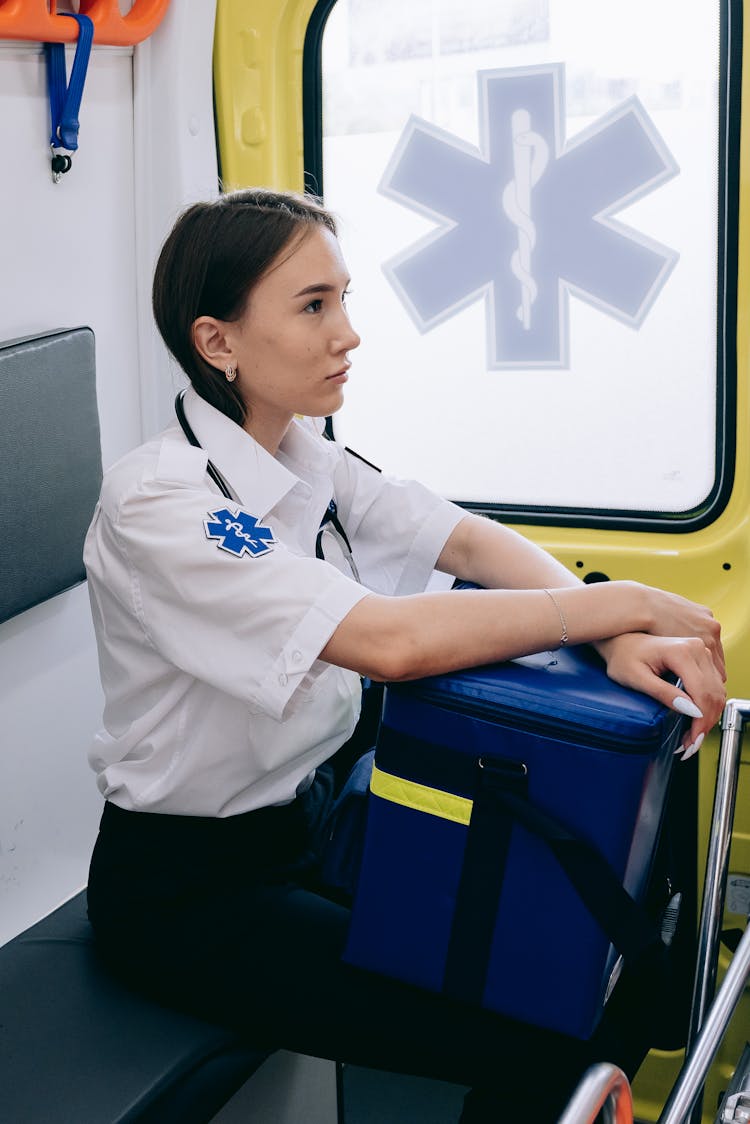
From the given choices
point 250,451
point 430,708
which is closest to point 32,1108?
point 430,708

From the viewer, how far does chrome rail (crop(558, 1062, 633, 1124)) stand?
105cm

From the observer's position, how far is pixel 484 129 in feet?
7.19

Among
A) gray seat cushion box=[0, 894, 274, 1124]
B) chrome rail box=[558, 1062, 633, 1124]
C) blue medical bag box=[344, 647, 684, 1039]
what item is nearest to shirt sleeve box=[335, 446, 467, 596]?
blue medical bag box=[344, 647, 684, 1039]

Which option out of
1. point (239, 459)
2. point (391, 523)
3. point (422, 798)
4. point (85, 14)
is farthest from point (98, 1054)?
point (85, 14)

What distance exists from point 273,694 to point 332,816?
0.26 metres

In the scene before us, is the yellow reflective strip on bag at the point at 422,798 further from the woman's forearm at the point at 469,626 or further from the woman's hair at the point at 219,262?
the woman's hair at the point at 219,262

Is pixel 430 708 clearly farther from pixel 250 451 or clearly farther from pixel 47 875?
pixel 47 875

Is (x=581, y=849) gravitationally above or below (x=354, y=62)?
below

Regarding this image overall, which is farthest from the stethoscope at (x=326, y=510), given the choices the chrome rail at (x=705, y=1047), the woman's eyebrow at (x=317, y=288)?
the chrome rail at (x=705, y=1047)

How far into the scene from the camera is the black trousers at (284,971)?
4.48 ft

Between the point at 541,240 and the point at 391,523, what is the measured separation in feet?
2.35

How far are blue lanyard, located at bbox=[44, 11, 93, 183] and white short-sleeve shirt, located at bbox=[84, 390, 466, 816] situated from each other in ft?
2.09

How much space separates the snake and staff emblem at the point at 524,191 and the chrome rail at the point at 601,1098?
4.86ft

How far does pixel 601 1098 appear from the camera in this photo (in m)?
1.09
